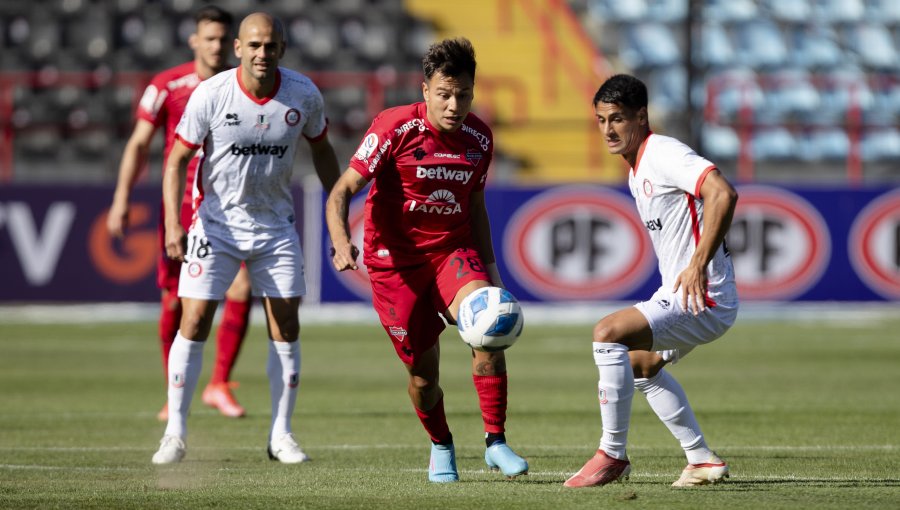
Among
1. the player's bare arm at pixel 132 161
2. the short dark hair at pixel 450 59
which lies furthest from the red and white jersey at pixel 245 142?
the short dark hair at pixel 450 59

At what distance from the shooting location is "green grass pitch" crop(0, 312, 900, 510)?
601 cm

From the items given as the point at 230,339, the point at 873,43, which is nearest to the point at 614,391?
the point at 230,339

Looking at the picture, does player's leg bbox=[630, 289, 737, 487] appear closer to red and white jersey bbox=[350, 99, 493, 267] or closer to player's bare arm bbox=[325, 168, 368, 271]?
red and white jersey bbox=[350, 99, 493, 267]

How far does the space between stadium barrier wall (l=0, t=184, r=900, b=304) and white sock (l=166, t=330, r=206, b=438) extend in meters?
10.7

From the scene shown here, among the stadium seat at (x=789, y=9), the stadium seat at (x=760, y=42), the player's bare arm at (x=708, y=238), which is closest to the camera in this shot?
the player's bare arm at (x=708, y=238)

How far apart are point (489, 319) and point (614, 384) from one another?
61 centimetres

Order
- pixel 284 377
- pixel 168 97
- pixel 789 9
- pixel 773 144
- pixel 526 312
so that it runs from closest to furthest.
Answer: pixel 284 377 < pixel 168 97 < pixel 526 312 < pixel 773 144 < pixel 789 9

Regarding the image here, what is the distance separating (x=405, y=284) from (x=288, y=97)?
1.55m

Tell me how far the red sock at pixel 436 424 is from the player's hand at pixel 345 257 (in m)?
0.94

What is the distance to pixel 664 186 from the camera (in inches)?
246

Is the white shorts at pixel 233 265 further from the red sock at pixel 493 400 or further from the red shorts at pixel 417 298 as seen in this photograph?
the red sock at pixel 493 400

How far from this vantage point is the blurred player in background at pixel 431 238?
658 cm

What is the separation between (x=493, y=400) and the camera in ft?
22.2

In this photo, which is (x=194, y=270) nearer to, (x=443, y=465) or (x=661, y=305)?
(x=443, y=465)
